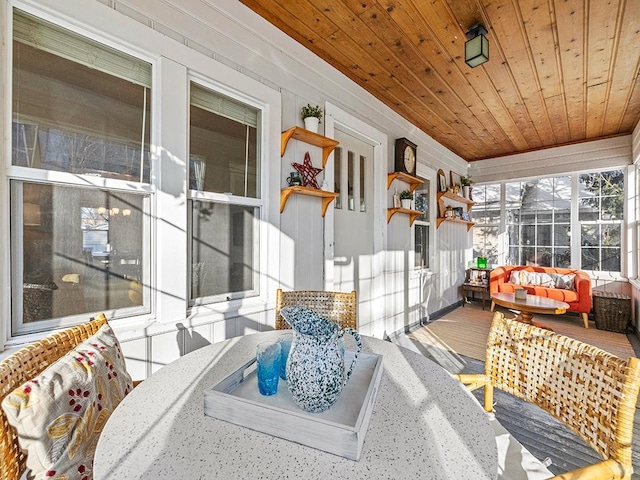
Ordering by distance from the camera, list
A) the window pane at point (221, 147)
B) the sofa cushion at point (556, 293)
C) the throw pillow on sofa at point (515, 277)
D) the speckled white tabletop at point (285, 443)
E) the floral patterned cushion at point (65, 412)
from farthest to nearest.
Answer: the throw pillow on sofa at point (515, 277) → the sofa cushion at point (556, 293) → the window pane at point (221, 147) → the floral patterned cushion at point (65, 412) → the speckled white tabletop at point (285, 443)

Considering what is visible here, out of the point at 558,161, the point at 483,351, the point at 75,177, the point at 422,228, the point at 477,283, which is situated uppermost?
the point at 558,161

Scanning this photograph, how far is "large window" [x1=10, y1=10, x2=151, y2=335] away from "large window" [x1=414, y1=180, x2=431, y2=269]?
11.5 ft

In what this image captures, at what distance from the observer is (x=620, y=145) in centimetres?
439

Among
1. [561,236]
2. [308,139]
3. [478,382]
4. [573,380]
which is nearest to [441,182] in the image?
[561,236]

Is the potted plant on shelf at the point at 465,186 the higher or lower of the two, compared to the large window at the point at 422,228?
higher

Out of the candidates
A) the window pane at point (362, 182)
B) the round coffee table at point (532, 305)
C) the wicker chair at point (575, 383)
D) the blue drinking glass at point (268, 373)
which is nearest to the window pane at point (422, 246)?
the round coffee table at point (532, 305)

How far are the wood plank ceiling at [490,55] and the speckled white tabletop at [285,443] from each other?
2258 mm

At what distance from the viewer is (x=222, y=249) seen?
1.95 meters

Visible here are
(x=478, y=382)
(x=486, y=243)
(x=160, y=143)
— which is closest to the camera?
(x=478, y=382)

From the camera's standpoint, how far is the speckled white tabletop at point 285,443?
59 centimetres

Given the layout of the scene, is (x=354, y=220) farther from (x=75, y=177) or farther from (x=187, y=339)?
(x=75, y=177)

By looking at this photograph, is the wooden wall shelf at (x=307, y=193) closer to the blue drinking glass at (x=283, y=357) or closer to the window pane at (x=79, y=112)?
the window pane at (x=79, y=112)

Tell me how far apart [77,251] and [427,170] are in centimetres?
420

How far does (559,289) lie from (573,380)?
14.4 feet
